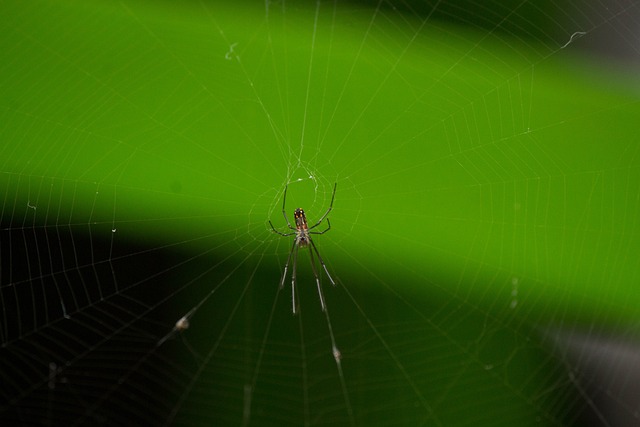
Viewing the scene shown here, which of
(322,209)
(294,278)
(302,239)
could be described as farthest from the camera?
(302,239)

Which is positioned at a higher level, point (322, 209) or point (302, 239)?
point (322, 209)

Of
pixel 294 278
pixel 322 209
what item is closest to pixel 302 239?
pixel 322 209

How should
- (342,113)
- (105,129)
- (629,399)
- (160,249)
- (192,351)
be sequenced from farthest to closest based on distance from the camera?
(629,399), (192,351), (160,249), (342,113), (105,129)

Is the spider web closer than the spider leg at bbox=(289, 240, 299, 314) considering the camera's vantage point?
Yes

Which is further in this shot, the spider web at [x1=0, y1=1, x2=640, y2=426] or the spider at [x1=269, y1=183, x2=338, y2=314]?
the spider at [x1=269, y1=183, x2=338, y2=314]

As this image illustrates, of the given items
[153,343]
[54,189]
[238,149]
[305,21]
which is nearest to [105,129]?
[54,189]

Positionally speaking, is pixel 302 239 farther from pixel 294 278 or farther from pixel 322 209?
pixel 294 278

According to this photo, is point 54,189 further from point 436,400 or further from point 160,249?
point 436,400

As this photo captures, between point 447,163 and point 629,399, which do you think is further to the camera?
point 629,399
